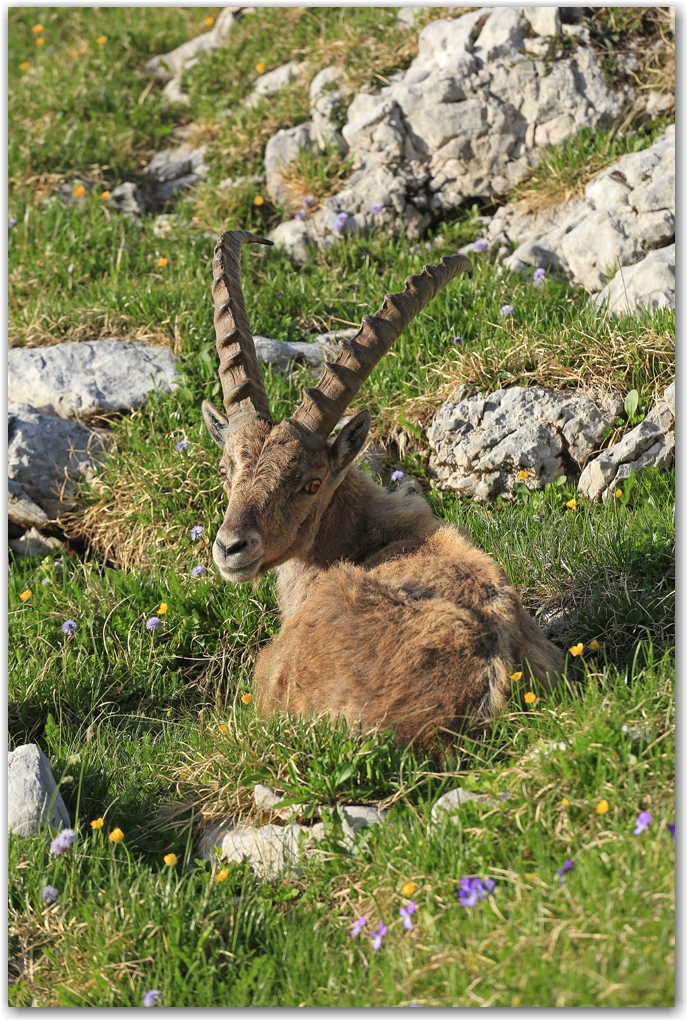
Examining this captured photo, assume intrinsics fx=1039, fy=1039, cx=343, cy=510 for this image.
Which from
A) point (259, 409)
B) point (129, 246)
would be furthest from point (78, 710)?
point (129, 246)

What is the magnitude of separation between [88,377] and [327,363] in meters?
3.69

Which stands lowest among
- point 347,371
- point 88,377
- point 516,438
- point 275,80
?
point 516,438

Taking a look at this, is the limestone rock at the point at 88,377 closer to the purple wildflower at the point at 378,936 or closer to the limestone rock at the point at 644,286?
the limestone rock at the point at 644,286

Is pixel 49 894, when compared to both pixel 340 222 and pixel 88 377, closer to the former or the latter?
pixel 88 377

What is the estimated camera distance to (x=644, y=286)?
872cm

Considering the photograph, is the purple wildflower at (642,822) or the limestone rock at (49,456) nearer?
the purple wildflower at (642,822)

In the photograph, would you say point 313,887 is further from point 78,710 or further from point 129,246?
point 129,246

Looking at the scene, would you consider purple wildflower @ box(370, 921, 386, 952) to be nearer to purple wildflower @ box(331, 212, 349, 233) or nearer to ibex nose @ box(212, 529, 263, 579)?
ibex nose @ box(212, 529, 263, 579)

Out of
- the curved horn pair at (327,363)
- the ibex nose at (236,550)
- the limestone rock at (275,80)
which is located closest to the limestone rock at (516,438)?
the curved horn pair at (327,363)

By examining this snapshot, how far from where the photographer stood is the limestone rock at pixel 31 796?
17.1 feet

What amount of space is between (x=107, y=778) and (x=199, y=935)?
4.74 feet

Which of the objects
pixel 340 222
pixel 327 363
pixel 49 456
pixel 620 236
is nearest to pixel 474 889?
pixel 327 363

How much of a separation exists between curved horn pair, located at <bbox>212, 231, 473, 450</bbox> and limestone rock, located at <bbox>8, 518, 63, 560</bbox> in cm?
269

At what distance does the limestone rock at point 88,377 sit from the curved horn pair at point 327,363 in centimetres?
234
